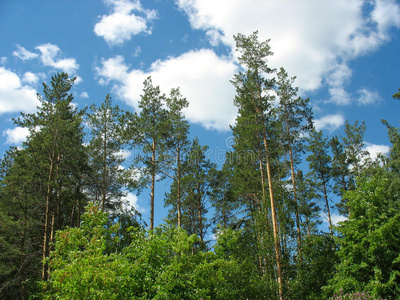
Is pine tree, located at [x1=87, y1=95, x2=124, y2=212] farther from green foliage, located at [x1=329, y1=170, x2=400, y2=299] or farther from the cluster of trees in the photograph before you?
green foliage, located at [x1=329, y1=170, x2=400, y2=299]

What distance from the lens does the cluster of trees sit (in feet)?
36.6

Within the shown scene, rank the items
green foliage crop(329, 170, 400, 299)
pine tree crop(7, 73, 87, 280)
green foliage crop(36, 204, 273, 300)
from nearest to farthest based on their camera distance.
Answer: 1. green foliage crop(36, 204, 273, 300)
2. green foliage crop(329, 170, 400, 299)
3. pine tree crop(7, 73, 87, 280)

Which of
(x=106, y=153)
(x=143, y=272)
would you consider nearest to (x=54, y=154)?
(x=106, y=153)

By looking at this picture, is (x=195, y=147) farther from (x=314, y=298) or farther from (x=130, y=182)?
(x=314, y=298)

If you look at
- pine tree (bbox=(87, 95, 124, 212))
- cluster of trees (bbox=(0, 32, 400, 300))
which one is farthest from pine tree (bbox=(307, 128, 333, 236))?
pine tree (bbox=(87, 95, 124, 212))

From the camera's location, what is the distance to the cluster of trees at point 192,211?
439 inches

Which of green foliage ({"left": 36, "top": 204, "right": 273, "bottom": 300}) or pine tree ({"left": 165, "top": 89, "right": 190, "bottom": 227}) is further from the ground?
pine tree ({"left": 165, "top": 89, "right": 190, "bottom": 227})

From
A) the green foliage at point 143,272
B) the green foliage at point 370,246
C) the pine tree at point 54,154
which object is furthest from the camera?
the pine tree at point 54,154

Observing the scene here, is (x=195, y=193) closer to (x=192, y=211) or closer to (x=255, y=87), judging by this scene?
(x=192, y=211)

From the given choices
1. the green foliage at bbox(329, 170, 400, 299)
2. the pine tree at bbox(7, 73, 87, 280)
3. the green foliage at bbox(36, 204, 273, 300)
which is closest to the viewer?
the green foliage at bbox(36, 204, 273, 300)

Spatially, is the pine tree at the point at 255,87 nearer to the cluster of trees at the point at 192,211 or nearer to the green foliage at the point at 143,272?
the cluster of trees at the point at 192,211

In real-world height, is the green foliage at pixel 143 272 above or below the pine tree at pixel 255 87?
below

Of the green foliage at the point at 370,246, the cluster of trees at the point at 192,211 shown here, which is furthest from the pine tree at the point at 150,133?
the green foliage at the point at 370,246

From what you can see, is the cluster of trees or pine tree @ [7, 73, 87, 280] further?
pine tree @ [7, 73, 87, 280]
